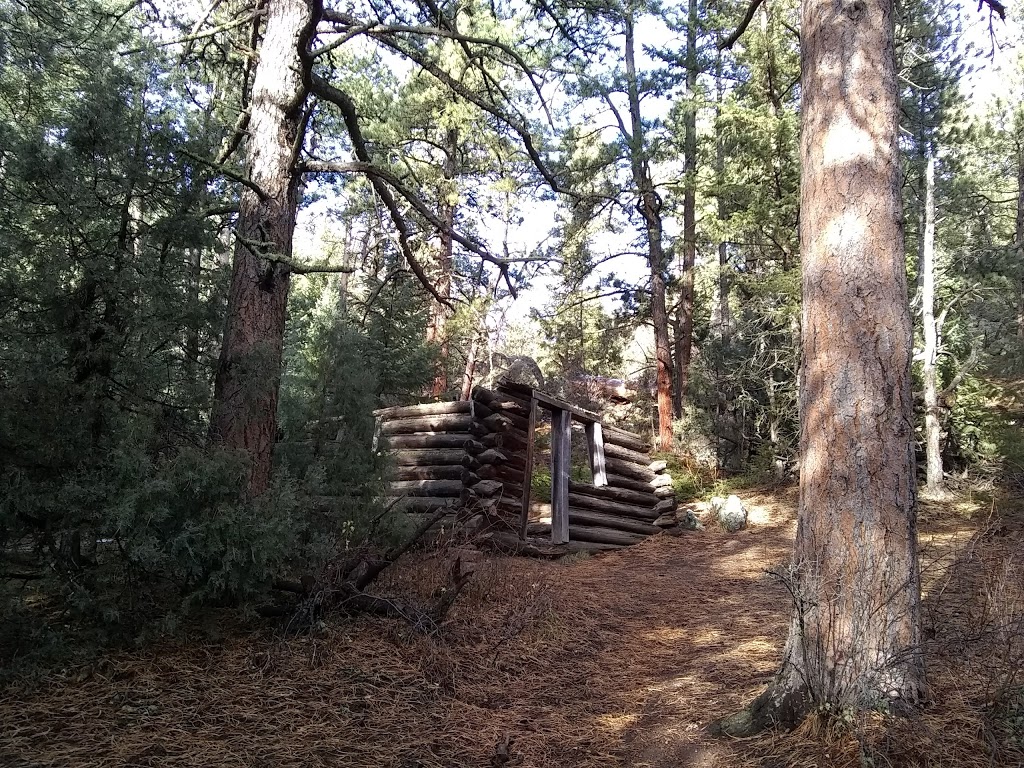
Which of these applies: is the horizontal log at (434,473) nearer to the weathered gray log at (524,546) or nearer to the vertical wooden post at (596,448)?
the weathered gray log at (524,546)

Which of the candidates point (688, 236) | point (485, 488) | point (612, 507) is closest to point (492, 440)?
point (485, 488)

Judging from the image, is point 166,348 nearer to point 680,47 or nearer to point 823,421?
point 823,421

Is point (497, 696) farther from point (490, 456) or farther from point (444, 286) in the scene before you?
point (444, 286)

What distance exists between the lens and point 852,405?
3367 millimetres

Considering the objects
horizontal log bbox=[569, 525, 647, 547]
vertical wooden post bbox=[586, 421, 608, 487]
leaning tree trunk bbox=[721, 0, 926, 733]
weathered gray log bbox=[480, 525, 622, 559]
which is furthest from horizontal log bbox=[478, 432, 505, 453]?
leaning tree trunk bbox=[721, 0, 926, 733]

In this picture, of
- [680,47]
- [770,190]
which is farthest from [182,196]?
[680,47]

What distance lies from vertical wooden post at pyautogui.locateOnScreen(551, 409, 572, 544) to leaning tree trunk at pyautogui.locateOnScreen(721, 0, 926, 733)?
253 inches

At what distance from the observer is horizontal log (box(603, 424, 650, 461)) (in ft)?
39.3

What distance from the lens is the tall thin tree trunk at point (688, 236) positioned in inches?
636

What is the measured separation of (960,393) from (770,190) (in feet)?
16.5

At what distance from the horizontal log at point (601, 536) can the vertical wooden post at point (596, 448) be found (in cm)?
90

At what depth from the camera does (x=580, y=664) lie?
4.91 metres

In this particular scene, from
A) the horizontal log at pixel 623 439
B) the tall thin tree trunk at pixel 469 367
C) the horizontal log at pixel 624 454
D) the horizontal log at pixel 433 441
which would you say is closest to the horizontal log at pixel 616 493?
the horizontal log at pixel 624 454

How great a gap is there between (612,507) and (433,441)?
3415 mm
